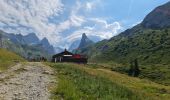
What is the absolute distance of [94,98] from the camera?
111 feet

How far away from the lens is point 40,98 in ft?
105

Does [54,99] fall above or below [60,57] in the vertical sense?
below

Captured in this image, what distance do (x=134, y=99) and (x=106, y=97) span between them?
5662mm

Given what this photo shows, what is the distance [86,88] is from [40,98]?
9205 millimetres

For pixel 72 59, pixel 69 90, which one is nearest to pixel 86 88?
pixel 69 90

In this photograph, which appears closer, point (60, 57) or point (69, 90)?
point (69, 90)

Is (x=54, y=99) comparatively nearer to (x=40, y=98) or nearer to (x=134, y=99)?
(x=40, y=98)

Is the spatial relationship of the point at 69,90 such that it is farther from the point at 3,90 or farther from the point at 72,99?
the point at 3,90

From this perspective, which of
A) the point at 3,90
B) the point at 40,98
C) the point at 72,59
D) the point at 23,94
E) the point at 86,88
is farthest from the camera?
the point at 72,59

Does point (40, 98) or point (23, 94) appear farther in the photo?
point (23, 94)

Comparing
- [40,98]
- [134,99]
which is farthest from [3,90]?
[134,99]

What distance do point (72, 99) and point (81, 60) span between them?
15663 cm

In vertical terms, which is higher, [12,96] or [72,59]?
[72,59]

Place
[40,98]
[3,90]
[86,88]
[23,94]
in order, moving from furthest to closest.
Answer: [86,88], [3,90], [23,94], [40,98]
